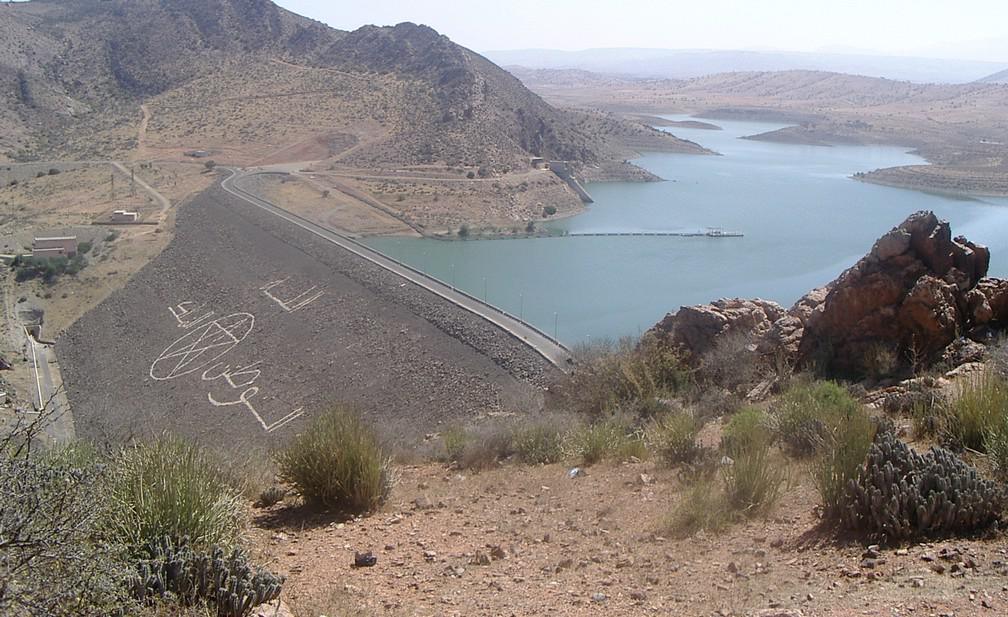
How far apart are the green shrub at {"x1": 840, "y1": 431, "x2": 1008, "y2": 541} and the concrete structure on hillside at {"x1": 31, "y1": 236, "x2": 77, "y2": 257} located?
43022 millimetres

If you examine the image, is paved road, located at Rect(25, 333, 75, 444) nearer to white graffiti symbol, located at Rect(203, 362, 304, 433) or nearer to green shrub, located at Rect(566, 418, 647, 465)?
white graffiti symbol, located at Rect(203, 362, 304, 433)

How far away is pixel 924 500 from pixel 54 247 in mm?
44018

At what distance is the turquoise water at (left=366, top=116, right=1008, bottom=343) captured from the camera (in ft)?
129

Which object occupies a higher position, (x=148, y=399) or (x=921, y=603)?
(x=921, y=603)

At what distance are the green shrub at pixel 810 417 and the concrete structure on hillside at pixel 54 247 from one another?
40.7 meters

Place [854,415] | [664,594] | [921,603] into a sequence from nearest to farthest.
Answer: [921,603] < [664,594] < [854,415]

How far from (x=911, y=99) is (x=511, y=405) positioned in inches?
6532

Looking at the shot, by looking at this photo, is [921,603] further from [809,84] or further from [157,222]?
[809,84]

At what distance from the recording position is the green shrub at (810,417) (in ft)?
25.3

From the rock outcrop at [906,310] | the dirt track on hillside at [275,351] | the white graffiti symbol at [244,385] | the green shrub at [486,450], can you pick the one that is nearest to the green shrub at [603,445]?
the green shrub at [486,450]

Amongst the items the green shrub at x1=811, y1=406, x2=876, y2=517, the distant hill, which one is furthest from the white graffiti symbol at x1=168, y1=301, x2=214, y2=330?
the distant hill

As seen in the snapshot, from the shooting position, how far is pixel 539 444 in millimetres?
9711

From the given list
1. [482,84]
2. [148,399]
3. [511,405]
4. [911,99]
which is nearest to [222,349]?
[148,399]

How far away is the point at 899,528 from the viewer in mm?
5117
